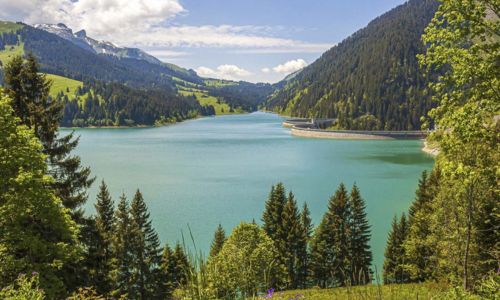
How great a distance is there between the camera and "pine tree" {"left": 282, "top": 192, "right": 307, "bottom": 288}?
33.8 meters

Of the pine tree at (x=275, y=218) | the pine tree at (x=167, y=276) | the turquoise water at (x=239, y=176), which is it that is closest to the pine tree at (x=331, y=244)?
the pine tree at (x=275, y=218)

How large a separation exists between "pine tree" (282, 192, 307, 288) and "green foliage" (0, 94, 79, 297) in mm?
21516

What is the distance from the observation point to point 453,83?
995 cm

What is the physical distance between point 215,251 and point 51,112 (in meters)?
18.1

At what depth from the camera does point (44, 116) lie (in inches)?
760

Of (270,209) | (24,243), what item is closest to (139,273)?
(270,209)

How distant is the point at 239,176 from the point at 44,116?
58670 millimetres

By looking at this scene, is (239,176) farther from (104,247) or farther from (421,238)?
(104,247)

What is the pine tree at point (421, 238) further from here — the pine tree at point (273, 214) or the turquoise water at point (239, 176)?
the pine tree at point (273, 214)

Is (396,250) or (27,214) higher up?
(27,214)

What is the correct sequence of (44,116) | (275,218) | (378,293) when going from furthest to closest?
(275,218) → (44,116) → (378,293)

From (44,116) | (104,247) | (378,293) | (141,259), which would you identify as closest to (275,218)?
(141,259)

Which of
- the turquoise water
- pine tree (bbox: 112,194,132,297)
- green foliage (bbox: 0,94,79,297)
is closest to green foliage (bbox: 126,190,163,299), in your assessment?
→ pine tree (bbox: 112,194,132,297)

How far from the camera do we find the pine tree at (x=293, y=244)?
1329 inches
